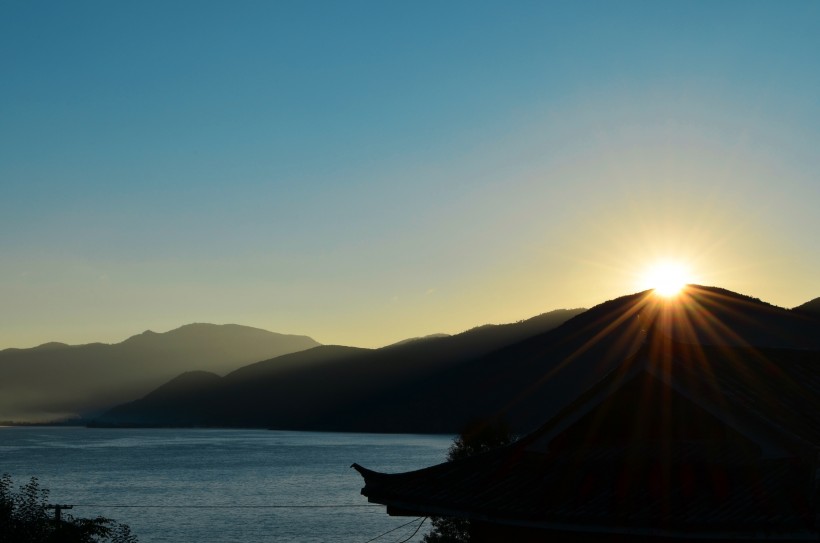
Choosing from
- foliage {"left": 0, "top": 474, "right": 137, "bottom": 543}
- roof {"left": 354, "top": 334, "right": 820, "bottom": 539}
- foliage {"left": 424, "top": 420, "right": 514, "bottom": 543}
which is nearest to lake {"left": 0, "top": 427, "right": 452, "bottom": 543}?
foliage {"left": 424, "top": 420, "right": 514, "bottom": 543}

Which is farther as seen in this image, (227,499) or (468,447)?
(227,499)

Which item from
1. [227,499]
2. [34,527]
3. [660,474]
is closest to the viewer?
[660,474]

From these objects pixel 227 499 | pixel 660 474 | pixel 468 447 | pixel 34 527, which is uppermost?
pixel 660 474

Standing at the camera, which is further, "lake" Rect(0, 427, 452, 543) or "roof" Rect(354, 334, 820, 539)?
"lake" Rect(0, 427, 452, 543)

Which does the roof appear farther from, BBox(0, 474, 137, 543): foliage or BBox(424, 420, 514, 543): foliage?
BBox(424, 420, 514, 543): foliage

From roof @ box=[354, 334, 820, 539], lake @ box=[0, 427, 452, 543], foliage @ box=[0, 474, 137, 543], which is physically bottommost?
lake @ box=[0, 427, 452, 543]

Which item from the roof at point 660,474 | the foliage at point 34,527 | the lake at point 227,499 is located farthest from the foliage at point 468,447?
the roof at point 660,474

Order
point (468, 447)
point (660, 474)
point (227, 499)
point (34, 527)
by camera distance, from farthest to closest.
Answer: point (227, 499) → point (468, 447) → point (34, 527) → point (660, 474)

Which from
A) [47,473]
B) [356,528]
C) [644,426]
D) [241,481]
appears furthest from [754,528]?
[47,473]

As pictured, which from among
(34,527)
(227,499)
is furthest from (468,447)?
(227,499)

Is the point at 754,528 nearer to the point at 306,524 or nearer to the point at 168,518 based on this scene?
the point at 306,524

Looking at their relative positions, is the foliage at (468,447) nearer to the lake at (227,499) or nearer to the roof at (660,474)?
the lake at (227,499)

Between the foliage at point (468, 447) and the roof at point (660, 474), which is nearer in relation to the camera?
the roof at point (660, 474)

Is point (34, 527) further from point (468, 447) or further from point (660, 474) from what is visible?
point (468, 447)
